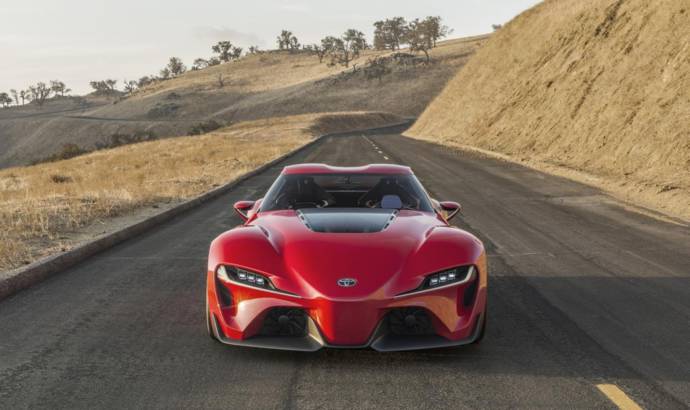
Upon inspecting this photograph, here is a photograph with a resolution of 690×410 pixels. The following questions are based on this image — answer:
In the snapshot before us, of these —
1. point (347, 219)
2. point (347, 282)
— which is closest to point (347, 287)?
point (347, 282)

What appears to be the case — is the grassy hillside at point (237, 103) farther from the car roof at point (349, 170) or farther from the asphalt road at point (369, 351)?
the car roof at point (349, 170)

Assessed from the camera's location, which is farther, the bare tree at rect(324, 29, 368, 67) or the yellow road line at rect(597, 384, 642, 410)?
the bare tree at rect(324, 29, 368, 67)

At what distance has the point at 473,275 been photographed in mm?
4949

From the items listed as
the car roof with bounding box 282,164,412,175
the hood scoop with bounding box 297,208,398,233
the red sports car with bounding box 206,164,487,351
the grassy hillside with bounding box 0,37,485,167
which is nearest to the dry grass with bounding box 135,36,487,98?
the grassy hillside with bounding box 0,37,485,167

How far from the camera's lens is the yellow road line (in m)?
4.10

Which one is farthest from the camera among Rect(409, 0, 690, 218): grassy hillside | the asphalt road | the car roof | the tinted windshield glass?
Rect(409, 0, 690, 218): grassy hillside

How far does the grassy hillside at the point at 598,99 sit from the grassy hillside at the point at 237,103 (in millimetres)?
68159

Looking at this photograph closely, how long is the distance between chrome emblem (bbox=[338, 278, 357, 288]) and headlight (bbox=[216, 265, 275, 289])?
1.55 ft

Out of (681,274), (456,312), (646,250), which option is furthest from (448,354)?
(646,250)

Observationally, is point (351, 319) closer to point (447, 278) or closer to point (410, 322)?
point (410, 322)

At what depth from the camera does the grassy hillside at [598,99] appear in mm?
20000

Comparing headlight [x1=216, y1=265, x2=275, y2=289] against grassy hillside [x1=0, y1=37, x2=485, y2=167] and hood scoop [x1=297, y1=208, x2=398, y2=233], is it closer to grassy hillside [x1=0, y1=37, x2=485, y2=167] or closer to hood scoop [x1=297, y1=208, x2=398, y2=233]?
hood scoop [x1=297, y1=208, x2=398, y2=233]

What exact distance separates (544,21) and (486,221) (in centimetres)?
3934

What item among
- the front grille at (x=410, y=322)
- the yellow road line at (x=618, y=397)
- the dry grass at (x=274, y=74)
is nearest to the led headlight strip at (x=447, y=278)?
the front grille at (x=410, y=322)
